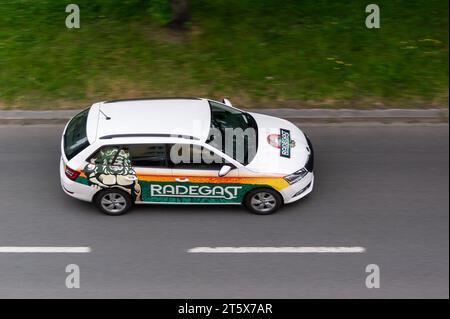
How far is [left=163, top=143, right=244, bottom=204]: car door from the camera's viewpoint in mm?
10188

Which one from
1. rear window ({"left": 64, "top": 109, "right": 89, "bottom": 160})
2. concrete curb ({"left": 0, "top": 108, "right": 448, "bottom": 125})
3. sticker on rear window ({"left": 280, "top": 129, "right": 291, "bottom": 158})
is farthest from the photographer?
concrete curb ({"left": 0, "top": 108, "right": 448, "bottom": 125})

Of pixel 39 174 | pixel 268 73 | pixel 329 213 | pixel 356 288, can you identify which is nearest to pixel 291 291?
pixel 356 288

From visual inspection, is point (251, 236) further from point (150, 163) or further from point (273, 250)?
point (150, 163)

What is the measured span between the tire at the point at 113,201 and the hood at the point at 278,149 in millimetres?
2165

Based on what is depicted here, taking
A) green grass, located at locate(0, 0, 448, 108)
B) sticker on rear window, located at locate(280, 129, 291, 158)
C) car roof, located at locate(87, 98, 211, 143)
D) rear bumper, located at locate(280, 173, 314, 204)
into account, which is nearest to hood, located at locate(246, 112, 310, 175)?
sticker on rear window, located at locate(280, 129, 291, 158)

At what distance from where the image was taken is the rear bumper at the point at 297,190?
1050 cm

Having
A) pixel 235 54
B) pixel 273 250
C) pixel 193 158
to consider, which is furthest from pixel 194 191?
pixel 235 54

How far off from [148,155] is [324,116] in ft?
16.2

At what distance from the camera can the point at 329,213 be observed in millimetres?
10875

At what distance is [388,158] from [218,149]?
3953 mm

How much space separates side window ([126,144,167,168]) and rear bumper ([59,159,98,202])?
36.3 inches

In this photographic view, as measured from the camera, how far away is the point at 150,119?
34.5 ft

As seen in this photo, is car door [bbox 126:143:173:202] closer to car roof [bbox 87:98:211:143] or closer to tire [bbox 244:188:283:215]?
car roof [bbox 87:98:211:143]

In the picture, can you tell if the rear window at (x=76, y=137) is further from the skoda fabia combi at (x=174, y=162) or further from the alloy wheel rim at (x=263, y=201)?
the alloy wheel rim at (x=263, y=201)
